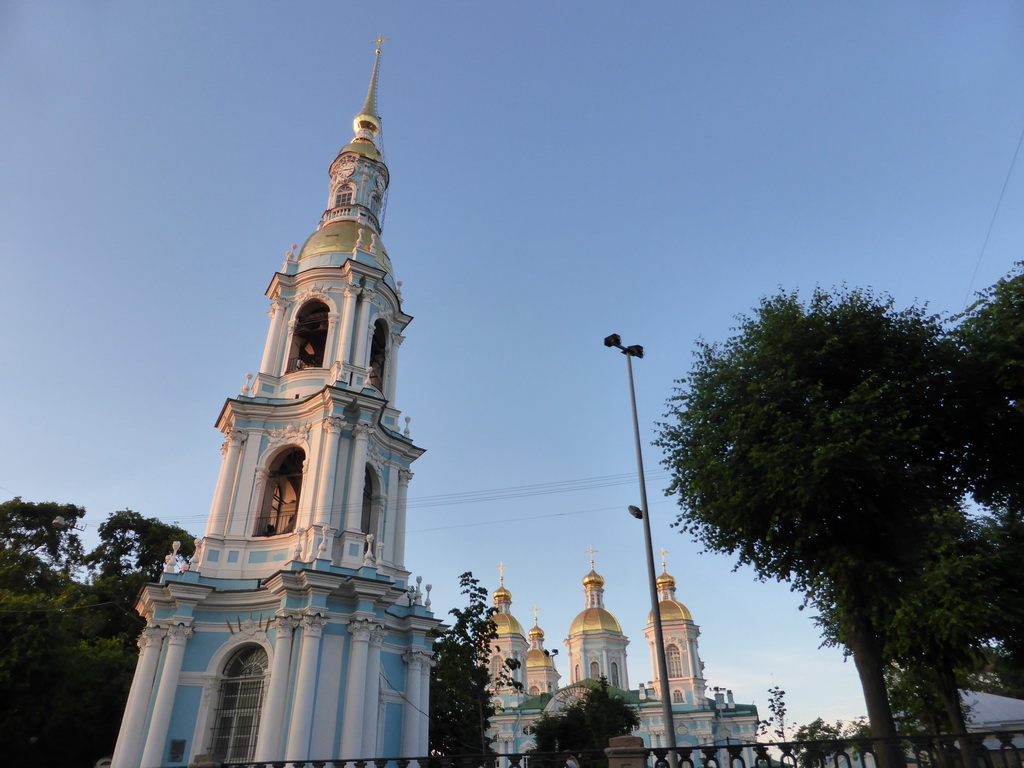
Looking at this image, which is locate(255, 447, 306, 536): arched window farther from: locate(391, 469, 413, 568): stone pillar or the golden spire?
the golden spire

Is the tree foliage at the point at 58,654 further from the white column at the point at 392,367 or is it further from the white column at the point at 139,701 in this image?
the white column at the point at 392,367

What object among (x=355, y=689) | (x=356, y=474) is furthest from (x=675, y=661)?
(x=355, y=689)

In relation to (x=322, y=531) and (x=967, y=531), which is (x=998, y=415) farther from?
(x=322, y=531)

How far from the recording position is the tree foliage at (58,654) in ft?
75.6

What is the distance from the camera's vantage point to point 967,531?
882 inches

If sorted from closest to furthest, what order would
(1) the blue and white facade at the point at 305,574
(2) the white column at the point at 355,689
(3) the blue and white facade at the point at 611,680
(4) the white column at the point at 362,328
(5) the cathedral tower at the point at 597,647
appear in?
(2) the white column at the point at 355,689, (1) the blue and white facade at the point at 305,574, (4) the white column at the point at 362,328, (3) the blue and white facade at the point at 611,680, (5) the cathedral tower at the point at 597,647

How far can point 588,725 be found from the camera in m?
46.7

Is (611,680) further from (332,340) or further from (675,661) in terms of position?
(332,340)

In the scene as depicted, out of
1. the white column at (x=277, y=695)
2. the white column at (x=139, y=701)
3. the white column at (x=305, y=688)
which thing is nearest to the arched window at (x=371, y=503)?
the white column at (x=305, y=688)

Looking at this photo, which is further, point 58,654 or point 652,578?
point 58,654

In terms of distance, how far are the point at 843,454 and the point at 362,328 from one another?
16.6 meters

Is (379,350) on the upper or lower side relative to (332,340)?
upper

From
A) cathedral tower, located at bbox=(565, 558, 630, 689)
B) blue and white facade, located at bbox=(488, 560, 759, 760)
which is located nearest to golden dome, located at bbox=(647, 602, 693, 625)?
blue and white facade, located at bbox=(488, 560, 759, 760)

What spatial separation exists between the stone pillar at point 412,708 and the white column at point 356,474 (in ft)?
14.5
